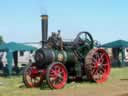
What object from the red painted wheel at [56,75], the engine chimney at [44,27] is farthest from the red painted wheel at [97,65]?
the engine chimney at [44,27]

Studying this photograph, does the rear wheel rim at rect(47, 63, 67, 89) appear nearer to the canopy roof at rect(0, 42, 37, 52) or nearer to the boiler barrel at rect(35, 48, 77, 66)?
the boiler barrel at rect(35, 48, 77, 66)

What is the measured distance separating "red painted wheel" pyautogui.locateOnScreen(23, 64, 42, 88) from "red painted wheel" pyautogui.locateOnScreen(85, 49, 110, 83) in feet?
6.81

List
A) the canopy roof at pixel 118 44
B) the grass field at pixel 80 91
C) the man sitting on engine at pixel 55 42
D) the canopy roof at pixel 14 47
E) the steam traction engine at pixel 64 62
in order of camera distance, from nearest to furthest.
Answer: the grass field at pixel 80 91
the steam traction engine at pixel 64 62
the man sitting on engine at pixel 55 42
the canopy roof at pixel 14 47
the canopy roof at pixel 118 44

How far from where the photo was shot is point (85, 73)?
1722 centimetres

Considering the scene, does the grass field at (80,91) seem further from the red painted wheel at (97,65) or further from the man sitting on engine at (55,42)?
the man sitting on engine at (55,42)

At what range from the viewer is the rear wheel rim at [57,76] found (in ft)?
49.6

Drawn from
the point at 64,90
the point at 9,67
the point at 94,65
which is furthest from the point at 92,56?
the point at 9,67

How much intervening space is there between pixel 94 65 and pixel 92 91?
3154 millimetres

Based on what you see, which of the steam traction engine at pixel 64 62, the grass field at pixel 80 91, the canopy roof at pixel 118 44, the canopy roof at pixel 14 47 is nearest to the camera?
the grass field at pixel 80 91

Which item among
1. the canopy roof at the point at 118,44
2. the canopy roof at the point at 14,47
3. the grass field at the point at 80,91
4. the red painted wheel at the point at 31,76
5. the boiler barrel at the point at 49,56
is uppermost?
the canopy roof at the point at 118,44

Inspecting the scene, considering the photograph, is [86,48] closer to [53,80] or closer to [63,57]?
[63,57]

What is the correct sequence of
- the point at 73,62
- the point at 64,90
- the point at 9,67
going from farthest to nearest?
1. the point at 9,67
2. the point at 73,62
3. the point at 64,90

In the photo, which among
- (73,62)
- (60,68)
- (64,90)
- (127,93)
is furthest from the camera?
(73,62)

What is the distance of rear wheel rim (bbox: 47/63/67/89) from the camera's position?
15123 millimetres
